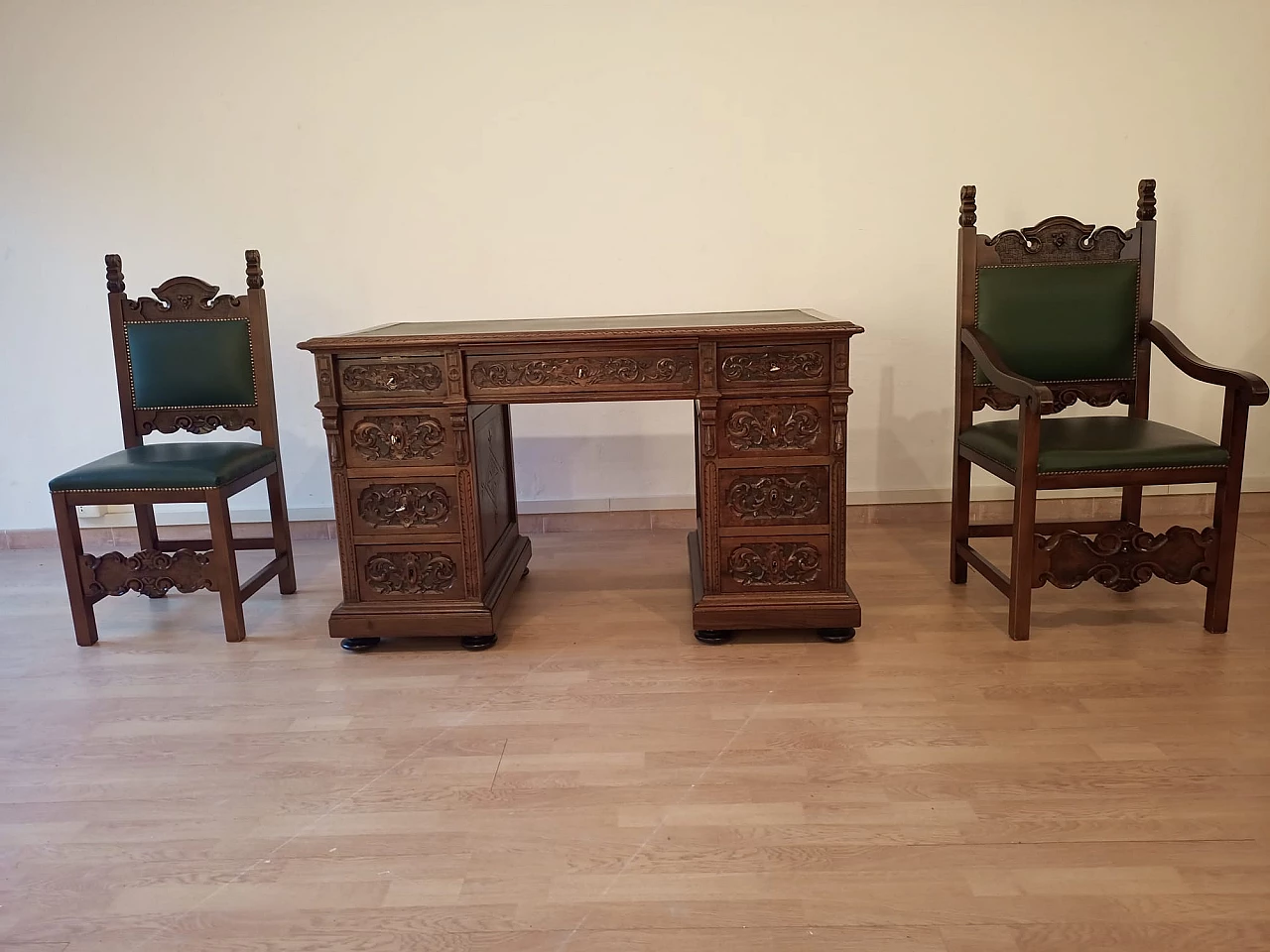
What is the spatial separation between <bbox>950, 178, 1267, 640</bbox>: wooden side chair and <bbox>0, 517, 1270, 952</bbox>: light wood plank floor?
190 millimetres

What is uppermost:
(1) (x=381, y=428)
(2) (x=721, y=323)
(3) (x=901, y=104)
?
(3) (x=901, y=104)

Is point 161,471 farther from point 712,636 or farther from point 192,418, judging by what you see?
point 712,636

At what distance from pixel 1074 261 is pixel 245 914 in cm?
262

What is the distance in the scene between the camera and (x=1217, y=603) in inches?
94.0

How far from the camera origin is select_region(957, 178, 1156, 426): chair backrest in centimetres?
265

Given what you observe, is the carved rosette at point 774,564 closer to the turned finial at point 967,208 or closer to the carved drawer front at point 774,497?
the carved drawer front at point 774,497

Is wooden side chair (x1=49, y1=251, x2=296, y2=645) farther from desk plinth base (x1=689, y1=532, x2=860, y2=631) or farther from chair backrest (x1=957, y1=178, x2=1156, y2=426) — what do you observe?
chair backrest (x1=957, y1=178, x2=1156, y2=426)

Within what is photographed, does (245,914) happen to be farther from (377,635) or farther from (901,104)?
(901,104)

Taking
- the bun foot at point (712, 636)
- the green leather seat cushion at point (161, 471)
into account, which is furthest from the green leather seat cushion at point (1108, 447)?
the green leather seat cushion at point (161, 471)

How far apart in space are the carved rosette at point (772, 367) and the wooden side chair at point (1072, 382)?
1.71ft

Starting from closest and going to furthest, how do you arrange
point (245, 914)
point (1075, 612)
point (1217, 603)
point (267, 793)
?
point (245, 914), point (267, 793), point (1217, 603), point (1075, 612)

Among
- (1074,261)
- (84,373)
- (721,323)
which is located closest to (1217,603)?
(1074,261)

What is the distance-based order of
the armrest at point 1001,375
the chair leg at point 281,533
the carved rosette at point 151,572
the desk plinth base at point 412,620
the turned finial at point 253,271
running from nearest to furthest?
1. the armrest at point 1001,375
2. the desk plinth base at point 412,620
3. the carved rosette at point 151,572
4. the turned finial at point 253,271
5. the chair leg at point 281,533

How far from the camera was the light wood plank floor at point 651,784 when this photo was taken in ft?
4.64
